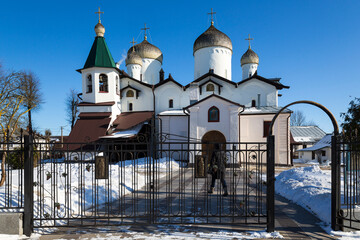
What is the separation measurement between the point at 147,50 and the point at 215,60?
8.25 m

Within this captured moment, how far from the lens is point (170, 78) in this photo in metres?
21.9

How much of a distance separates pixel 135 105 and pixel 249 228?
751 inches

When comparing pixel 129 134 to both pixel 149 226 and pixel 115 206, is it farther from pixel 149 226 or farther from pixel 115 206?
pixel 149 226

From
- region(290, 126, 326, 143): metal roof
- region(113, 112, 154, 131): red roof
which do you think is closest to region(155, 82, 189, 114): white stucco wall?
region(113, 112, 154, 131): red roof

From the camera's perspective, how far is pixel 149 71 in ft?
87.0

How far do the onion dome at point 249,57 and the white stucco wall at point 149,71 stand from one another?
31.7ft

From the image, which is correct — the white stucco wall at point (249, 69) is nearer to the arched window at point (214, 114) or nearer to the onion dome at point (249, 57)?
the onion dome at point (249, 57)

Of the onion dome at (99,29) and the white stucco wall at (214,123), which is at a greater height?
the onion dome at (99,29)

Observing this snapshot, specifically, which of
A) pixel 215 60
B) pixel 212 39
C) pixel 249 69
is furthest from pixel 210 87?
pixel 249 69

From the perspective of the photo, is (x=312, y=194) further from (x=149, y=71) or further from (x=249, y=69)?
(x=149, y=71)

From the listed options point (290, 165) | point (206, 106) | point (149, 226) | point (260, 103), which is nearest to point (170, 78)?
point (206, 106)

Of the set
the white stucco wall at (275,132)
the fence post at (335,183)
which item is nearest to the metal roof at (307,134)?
the white stucco wall at (275,132)

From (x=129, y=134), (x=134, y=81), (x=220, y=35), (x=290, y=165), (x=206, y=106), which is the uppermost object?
(x=220, y=35)

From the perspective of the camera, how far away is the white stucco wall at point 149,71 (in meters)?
26.5
